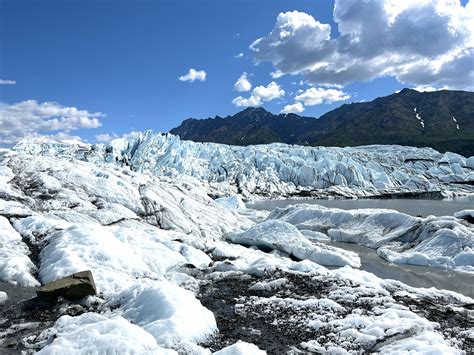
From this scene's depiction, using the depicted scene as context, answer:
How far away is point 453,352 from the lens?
8.89 metres

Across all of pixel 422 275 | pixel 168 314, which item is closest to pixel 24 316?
pixel 168 314

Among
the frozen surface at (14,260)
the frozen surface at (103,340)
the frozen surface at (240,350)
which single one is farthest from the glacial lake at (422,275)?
the frozen surface at (14,260)

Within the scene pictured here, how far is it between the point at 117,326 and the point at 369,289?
8789 millimetres

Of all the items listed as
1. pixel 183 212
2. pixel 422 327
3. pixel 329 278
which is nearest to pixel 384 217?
pixel 183 212

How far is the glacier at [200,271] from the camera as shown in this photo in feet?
31.3

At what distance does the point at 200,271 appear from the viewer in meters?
16.7

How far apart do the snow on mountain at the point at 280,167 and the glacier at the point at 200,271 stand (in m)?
64.3

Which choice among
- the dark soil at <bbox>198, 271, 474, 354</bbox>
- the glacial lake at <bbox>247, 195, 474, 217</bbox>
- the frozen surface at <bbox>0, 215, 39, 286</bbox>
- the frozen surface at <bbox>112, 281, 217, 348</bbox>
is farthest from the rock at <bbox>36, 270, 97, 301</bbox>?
the glacial lake at <bbox>247, 195, 474, 217</bbox>

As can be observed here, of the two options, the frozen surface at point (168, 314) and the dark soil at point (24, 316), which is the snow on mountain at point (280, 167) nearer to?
the dark soil at point (24, 316)

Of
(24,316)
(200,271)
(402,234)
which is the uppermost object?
(24,316)

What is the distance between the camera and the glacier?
31.3 ft

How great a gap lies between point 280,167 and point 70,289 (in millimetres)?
107720

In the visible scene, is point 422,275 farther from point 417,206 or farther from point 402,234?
point 417,206

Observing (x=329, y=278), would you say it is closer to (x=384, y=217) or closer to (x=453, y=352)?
(x=453, y=352)
